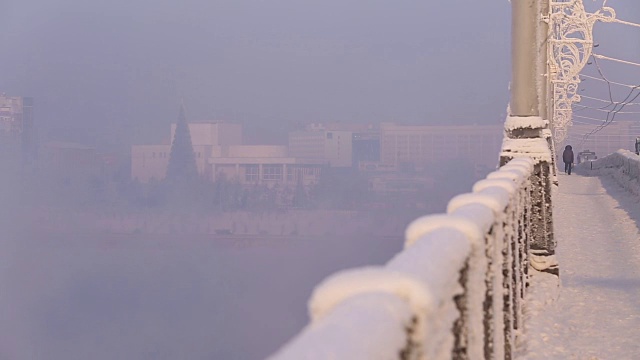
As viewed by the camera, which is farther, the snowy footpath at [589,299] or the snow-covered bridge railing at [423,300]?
the snowy footpath at [589,299]

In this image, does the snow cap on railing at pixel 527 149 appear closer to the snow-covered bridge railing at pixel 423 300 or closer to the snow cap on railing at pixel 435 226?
the snow-covered bridge railing at pixel 423 300

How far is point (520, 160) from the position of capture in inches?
307

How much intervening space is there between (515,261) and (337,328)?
477 cm

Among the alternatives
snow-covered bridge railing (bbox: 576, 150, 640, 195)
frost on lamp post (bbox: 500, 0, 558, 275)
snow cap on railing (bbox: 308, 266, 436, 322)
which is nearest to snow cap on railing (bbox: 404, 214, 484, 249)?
snow cap on railing (bbox: 308, 266, 436, 322)

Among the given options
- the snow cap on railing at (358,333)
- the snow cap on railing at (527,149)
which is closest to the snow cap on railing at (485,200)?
the snow cap on railing at (358,333)

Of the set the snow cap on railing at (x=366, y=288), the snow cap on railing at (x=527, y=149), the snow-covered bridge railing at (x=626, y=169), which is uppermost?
the snow cap on railing at (x=527, y=149)

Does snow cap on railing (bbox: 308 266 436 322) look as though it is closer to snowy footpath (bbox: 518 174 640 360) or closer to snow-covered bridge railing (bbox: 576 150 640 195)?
snowy footpath (bbox: 518 174 640 360)

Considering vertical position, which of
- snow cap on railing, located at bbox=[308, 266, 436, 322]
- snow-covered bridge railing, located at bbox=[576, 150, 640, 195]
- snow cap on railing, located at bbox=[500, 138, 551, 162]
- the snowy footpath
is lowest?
the snowy footpath

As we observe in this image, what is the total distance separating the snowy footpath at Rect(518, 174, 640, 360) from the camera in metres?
6.09

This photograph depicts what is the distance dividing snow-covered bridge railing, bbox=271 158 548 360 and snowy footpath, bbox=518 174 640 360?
2.24 metres

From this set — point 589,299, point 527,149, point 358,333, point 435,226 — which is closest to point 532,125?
point 527,149

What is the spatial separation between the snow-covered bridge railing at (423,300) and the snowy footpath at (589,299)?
2245mm

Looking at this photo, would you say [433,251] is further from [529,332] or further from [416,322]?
[529,332]

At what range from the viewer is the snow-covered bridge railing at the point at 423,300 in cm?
132
